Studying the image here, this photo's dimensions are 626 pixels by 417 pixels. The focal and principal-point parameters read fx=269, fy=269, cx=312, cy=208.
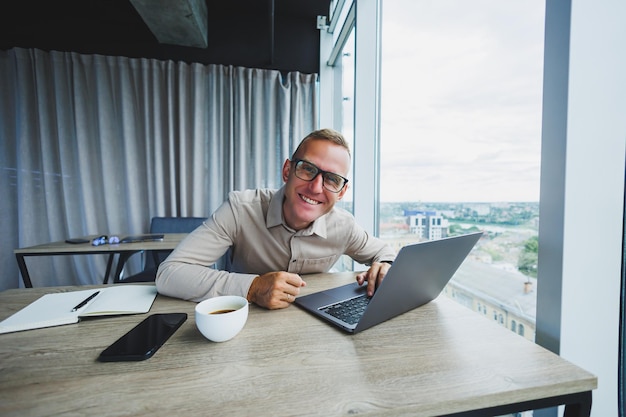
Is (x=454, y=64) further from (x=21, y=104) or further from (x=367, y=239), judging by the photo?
(x=21, y=104)

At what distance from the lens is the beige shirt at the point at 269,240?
1003mm

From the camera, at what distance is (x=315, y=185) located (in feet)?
3.13

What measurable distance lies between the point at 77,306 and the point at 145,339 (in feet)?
1.04

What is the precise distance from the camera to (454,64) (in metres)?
1.15

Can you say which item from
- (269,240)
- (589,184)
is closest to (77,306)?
(269,240)

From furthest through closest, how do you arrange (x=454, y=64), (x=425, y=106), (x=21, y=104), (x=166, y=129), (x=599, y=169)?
(x=166, y=129) → (x=21, y=104) → (x=425, y=106) → (x=454, y=64) → (x=599, y=169)

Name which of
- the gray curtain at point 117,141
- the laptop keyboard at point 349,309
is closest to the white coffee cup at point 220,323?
the laptop keyboard at point 349,309

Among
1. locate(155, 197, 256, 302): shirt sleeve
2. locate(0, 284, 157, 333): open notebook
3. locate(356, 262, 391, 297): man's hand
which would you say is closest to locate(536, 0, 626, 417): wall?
locate(356, 262, 391, 297): man's hand

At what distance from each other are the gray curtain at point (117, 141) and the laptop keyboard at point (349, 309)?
256 centimetres

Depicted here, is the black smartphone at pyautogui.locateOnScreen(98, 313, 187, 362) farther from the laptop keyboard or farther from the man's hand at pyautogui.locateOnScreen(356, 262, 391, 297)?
the man's hand at pyautogui.locateOnScreen(356, 262, 391, 297)

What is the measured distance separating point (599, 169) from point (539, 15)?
0.44 metres

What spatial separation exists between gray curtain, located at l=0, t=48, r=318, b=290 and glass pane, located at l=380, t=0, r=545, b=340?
6.38 ft

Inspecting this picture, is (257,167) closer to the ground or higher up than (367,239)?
higher up

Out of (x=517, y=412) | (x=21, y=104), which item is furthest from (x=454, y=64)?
(x=21, y=104)
